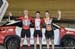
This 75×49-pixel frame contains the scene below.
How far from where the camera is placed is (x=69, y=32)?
12852 mm

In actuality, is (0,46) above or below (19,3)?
below

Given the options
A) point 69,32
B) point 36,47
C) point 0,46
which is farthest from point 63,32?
point 0,46

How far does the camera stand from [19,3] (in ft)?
57.9

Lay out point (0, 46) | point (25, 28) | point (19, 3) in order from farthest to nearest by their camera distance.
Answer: point (19, 3), point (0, 46), point (25, 28)

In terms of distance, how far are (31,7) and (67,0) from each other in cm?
183

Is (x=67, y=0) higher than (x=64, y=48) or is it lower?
higher

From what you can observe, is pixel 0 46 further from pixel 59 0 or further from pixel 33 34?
pixel 59 0

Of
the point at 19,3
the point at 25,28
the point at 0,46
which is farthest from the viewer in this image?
the point at 19,3

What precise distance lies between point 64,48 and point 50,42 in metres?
0.60

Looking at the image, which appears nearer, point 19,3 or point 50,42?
point 50,42

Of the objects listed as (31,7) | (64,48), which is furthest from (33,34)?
(31,7)

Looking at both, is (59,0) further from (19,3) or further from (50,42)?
(50,42)

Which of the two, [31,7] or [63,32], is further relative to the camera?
[31,7]

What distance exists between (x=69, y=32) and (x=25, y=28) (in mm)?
1692
